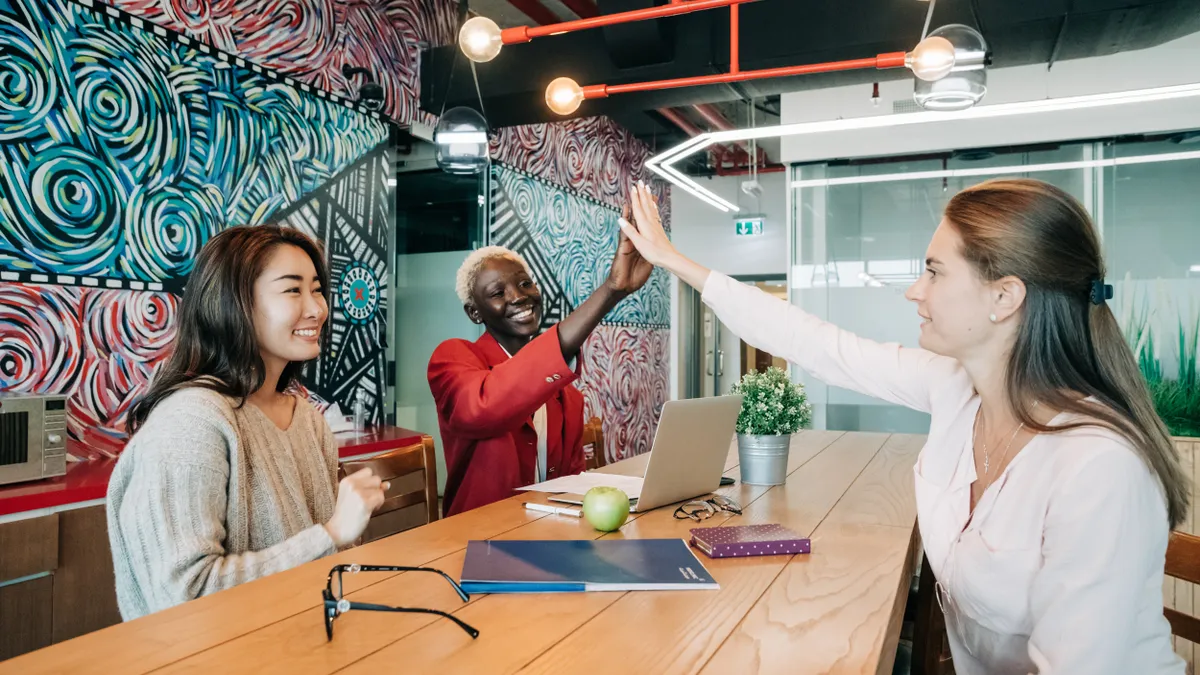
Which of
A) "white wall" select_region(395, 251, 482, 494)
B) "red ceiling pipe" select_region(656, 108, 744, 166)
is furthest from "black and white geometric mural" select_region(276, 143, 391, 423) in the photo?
"red ceiling pipe" select_region(656, 108, 744, 166)

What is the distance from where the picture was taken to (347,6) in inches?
168

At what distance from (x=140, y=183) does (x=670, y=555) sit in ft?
9.30

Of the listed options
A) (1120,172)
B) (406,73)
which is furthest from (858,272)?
(406,73)

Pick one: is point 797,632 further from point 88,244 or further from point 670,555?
point 88,244

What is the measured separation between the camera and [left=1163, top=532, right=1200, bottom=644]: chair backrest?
4.37 feet

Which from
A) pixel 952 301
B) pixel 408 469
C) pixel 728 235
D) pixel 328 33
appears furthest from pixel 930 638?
pixel 728 235

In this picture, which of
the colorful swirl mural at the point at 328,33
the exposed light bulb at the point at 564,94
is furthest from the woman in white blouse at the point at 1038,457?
the colorful swirl mural at the point at 328,33

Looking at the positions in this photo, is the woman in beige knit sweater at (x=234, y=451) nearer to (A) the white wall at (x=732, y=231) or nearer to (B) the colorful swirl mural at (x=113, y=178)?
(B) the colorful swirl mural at (x=113, y=178)

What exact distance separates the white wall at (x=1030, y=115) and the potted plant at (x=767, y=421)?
11.1 ft

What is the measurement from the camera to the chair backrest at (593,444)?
3010 mm

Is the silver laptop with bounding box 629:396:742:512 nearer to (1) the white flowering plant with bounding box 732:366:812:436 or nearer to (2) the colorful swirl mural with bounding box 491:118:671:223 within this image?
(1) the white flowering plant with bounding box 732:366:812:436

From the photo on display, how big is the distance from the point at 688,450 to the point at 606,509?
35 cm

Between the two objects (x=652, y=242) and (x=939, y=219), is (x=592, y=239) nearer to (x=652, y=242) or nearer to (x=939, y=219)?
(x=939, y=219)

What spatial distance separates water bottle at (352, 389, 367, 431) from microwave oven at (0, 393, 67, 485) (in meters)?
1.85
